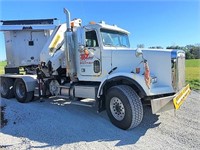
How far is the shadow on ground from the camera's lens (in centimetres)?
523

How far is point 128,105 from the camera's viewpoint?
560 centimetres

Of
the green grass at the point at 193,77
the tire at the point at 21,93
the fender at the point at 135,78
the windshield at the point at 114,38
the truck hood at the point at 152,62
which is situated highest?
the windshield at the point at 114,38

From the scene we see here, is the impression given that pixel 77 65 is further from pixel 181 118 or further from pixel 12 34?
pixel 12 34

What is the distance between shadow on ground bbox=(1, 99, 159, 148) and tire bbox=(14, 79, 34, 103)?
1073 mm

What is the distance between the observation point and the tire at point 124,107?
5586 millimetres

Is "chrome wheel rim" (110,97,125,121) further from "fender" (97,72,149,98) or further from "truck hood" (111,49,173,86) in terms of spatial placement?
"truck hood" (111,49,173,86)

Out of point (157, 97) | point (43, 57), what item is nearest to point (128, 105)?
point (157, 97)

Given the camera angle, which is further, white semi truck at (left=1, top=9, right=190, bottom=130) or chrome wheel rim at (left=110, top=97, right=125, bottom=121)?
chrome wheel rim at (left=110, top=97, right=125, bottom=121)

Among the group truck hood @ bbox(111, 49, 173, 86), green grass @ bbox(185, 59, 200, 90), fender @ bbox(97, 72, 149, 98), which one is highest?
truck hood @ bbox(111, 49, 173, 86)

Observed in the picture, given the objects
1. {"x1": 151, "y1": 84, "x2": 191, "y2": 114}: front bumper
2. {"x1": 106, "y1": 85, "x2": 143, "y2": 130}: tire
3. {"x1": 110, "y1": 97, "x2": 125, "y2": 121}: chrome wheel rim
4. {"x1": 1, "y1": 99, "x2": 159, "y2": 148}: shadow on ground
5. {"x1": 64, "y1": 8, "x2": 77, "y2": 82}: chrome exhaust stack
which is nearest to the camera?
{"x1": 1, "y1": 99, "x2": 159, "y2": 148}: shadow on ground

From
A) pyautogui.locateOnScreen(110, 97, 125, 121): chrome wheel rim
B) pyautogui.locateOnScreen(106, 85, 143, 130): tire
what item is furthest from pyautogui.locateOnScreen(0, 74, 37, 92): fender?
pyautogui.locateOnScreen(110, 97, 125, 121): chrome wheel rim

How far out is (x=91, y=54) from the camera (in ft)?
23.2

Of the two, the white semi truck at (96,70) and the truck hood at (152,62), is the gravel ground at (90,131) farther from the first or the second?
the truck hood at (152,62)

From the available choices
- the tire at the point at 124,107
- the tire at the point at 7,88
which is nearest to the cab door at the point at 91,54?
the tire at the point at 124,107
